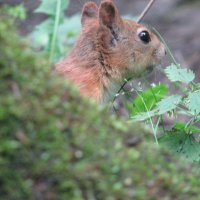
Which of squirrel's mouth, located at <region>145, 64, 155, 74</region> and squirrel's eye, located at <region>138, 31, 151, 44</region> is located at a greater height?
squirrel's eye, located at <region>138, 31, 151, 44</region>

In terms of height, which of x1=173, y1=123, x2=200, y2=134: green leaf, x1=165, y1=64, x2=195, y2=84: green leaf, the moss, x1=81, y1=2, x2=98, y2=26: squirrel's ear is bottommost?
the moss

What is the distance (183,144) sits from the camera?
4.01m

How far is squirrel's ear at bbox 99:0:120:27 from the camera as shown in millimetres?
5051

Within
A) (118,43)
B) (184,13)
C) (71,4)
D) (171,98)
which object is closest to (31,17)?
(71,4)

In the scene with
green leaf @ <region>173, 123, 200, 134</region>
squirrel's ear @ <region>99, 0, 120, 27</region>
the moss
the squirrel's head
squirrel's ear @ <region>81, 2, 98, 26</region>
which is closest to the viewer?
the moss

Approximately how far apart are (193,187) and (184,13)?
25.3ft

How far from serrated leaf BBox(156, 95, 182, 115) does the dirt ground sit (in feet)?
15.5

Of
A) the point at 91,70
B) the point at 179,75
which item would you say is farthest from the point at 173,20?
the point at 179,75

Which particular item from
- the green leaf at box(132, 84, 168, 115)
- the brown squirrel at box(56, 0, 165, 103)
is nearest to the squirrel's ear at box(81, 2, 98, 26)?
the brown squirrel at box(56, 0, 165, 103)

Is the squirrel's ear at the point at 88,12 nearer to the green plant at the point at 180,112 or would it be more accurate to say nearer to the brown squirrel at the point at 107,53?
the brown squirrel at the point at 107,53

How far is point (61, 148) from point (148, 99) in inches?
98.2

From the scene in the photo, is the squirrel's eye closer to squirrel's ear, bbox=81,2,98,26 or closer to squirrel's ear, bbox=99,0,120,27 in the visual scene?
squirrel's ear, bbox=99,0,120,27

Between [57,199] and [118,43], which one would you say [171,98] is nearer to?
[118,43]

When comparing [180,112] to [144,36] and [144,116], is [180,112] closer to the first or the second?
[144,116]
